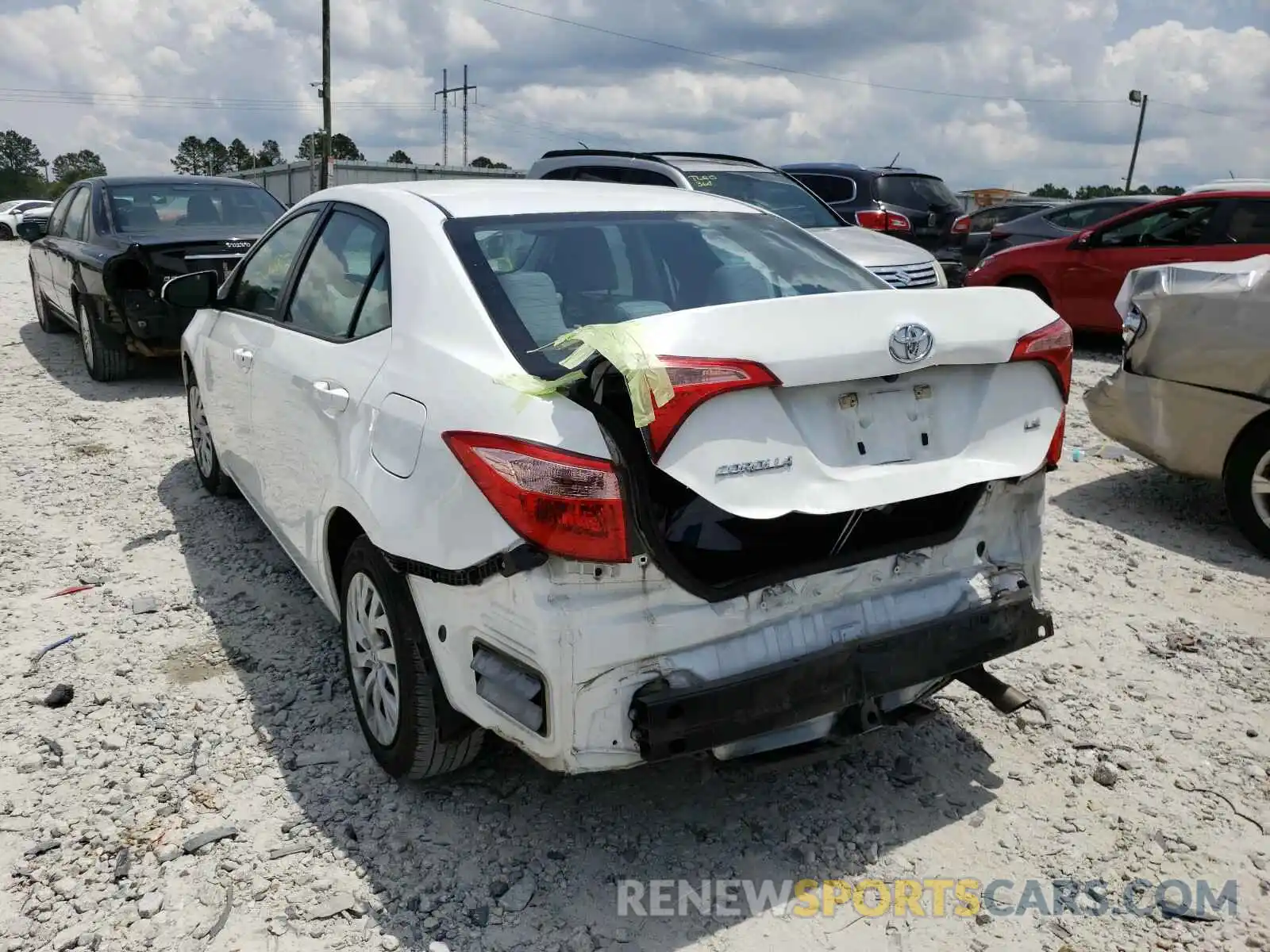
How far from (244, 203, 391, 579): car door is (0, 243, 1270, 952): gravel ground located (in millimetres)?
655

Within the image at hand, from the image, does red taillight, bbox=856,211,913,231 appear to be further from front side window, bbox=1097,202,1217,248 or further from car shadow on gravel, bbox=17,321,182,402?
car shadow on gravel, bbox=17,321,182,402

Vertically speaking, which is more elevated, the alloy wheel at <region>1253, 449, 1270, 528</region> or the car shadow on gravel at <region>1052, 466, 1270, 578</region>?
the alloy wheel at <region>1253, 449, 1270, 528</region>

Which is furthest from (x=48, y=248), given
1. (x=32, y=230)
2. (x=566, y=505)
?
(x=566, y=505)

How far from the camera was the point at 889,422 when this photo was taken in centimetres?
249

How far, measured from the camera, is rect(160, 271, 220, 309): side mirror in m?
4.54

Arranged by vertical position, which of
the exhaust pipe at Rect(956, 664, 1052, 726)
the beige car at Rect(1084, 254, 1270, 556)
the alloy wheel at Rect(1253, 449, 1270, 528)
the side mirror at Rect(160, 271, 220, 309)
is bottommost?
the exhaust pipe at Rect(956, 664, 1052, 726)

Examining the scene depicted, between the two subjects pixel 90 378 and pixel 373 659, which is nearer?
pixel 373 659

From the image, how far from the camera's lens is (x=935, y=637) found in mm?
2619

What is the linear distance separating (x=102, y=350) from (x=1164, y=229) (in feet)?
30.9

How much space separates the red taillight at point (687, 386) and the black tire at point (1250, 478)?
3.78 m

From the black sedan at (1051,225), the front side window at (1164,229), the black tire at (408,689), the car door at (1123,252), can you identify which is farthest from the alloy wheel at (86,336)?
the black sedan at (1051,225)

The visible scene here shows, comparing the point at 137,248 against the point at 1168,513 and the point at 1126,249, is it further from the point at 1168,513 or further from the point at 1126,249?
the point at 1126,249

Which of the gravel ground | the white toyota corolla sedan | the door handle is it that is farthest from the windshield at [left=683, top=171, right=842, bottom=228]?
the door handle

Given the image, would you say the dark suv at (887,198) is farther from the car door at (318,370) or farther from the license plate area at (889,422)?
the license plate area at (889,422)
